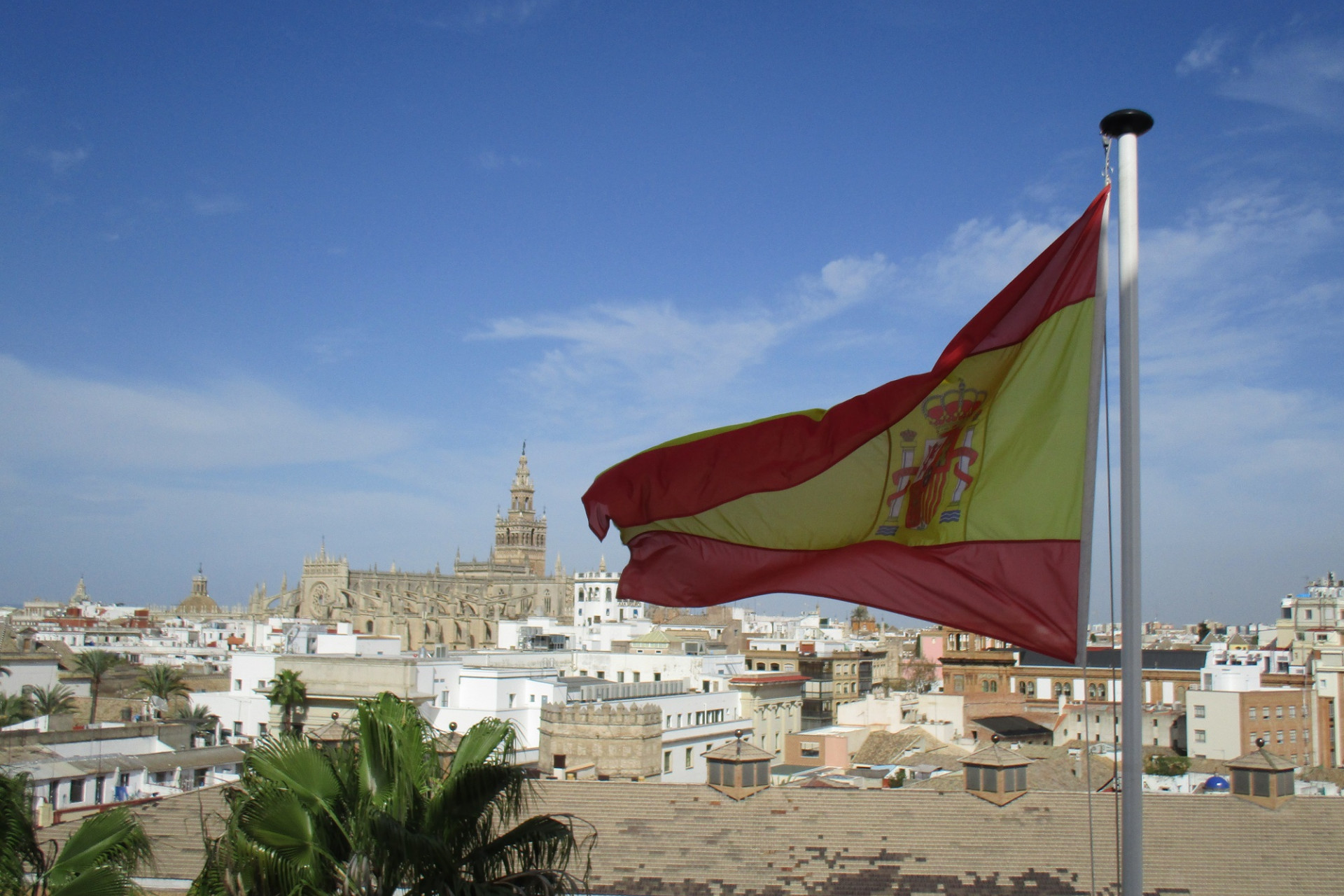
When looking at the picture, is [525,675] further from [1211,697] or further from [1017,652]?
[1017,652]

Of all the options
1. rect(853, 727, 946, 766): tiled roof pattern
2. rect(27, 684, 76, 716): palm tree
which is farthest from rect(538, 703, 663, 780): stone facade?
rect(27, 684, 76, 716): palm tree

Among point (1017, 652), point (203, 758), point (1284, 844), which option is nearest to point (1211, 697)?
point (1017, 652)

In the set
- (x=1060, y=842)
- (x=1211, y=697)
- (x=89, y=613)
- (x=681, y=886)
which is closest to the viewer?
(x=681, y=886)

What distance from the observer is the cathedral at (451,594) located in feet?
305

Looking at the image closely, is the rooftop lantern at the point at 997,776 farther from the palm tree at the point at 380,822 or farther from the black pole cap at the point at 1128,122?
the black pole cap at the point at 1128,122

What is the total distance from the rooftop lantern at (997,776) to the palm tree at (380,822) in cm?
1532

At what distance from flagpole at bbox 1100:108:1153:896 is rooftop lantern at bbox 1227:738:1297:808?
55.8 feet

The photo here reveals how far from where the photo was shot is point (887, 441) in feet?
23.0

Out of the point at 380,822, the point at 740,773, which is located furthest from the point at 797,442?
the point at 740,773

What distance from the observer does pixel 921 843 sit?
18.9m

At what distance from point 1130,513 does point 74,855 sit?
6556 mm

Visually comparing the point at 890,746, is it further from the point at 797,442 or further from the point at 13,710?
the point at 797,442

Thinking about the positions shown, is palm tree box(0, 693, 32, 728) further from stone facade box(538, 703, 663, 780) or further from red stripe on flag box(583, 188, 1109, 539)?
red stripe on flag box(583, 188, 1109, 539)

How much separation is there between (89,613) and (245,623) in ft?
122
